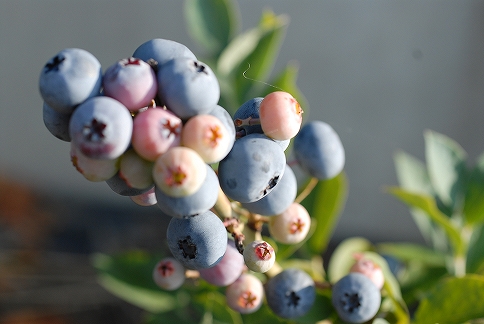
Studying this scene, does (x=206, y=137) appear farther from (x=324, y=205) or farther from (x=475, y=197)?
(x=475, y=197)

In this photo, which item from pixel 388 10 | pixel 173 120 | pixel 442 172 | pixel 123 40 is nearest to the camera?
pixel 173 120

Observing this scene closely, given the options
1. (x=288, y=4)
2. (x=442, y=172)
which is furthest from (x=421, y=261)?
(x=288, y=4)

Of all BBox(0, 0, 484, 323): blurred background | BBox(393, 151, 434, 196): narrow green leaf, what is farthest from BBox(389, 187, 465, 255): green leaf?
BBox(0, 0, 484, 323): blurred background

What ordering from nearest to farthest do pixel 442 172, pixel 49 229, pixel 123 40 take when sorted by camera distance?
pixel 442 172 < pixel 123 40 < pixel 49 229

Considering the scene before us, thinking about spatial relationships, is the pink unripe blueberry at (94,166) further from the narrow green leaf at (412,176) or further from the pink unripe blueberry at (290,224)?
the narrow green leaf at (412,176)

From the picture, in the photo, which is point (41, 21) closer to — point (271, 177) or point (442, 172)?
point (442, 172)

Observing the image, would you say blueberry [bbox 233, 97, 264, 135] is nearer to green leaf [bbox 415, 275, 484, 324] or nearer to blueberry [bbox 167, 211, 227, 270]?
blueberry [bbox 167, 211, 227, 270]

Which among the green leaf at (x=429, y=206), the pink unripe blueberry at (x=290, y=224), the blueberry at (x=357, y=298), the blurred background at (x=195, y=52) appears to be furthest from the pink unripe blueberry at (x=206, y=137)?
the blurred background at (x=195, y=52)
